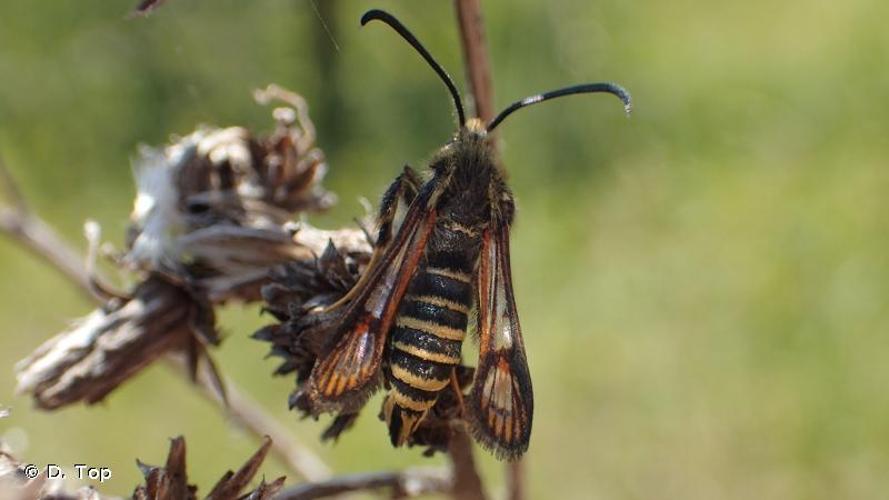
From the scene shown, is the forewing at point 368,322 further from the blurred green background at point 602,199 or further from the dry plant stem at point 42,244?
the blurred green background at point 602,199

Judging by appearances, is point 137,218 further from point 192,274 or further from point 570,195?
point 570,195

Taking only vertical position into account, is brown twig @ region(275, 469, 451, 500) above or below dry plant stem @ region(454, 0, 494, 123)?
below

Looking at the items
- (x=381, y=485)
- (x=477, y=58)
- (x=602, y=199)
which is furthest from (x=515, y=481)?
(x=602, y=199)

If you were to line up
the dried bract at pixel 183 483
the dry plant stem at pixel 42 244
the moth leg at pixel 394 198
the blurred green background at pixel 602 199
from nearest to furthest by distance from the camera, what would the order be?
the dried bract at pixel 183 483, the moth leg at pixel 394 198, the dry plant stem at pixel 42 244, the blurred green background at pixel 602 199

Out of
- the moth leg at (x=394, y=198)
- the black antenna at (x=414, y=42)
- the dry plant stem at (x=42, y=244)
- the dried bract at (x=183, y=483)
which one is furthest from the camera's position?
the dry plant stem at (x=42, y=244)

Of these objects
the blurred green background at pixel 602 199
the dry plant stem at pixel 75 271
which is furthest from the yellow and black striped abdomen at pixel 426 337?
the blurred green background at pixel 602 199

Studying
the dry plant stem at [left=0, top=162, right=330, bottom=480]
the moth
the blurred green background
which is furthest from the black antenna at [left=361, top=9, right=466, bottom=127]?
the blurred green background

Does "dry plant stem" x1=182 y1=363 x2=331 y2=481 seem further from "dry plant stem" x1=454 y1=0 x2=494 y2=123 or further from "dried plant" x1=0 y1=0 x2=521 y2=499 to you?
"dry plant stem" x1=454 y1=0 x2=494 y2=123

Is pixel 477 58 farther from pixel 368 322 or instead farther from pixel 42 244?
pixel 42 244
